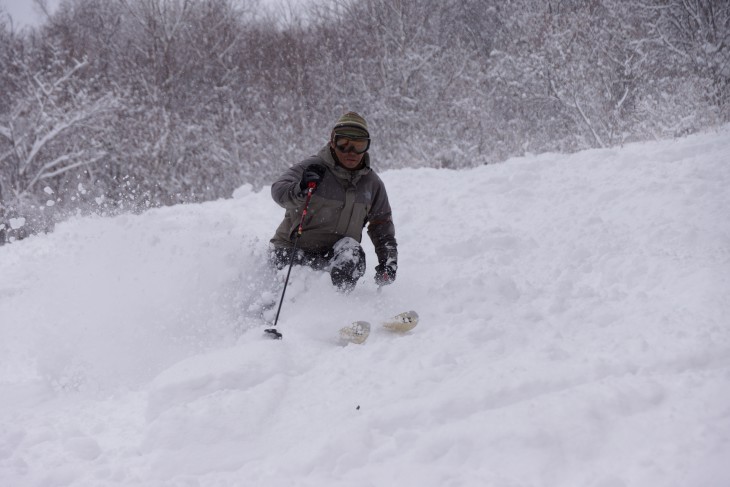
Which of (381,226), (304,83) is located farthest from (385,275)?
(304,83)

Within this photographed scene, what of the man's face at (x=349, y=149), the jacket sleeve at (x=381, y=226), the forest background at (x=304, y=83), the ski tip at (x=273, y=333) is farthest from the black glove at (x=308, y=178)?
the forest background at (x=304, y=83)

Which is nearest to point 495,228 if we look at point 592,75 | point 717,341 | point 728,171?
point 728,171

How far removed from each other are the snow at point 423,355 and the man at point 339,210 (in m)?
0.19

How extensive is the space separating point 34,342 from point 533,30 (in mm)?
14777

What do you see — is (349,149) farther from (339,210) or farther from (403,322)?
(403,322)

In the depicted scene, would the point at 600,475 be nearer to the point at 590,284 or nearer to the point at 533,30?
the point at 590,284

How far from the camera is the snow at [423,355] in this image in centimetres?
184

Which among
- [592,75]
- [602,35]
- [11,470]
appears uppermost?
[602,35]

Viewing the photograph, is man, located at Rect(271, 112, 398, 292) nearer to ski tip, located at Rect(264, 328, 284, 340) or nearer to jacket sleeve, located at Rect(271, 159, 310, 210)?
jacket sleeve, located at Rect(271, 159, 310, 210)

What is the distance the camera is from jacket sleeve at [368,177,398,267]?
4070mm

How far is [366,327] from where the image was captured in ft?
10.1

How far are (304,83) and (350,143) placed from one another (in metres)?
16.8

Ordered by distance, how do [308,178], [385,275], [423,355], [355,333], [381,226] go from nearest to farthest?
[423,355] → [355,333] → [308,178] → [385,275] → [381,226]

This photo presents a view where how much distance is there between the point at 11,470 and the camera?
1.96 meters
